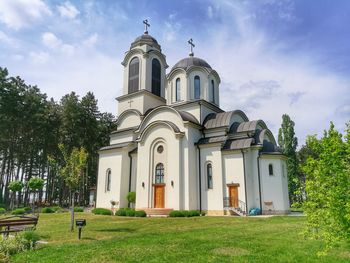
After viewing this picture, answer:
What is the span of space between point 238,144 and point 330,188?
53.6 feet

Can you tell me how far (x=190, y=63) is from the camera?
2761cm

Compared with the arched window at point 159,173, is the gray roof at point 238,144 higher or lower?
higher

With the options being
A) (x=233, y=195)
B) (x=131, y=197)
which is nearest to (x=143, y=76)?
(x=131, y=197)

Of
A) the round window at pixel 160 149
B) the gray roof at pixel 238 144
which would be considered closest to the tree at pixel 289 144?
the gray roof at pixel 238 144

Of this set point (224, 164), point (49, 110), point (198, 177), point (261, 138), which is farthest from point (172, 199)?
point (49, 110)

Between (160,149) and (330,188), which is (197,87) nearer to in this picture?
(160,149)

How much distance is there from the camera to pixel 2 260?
7406 mm

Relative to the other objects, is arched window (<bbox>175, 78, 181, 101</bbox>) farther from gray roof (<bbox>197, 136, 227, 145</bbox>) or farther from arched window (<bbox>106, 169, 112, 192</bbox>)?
arched window (<bbox>106, 169, 112, 192</bbox>)

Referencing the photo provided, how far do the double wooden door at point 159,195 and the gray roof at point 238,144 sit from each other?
604 cm

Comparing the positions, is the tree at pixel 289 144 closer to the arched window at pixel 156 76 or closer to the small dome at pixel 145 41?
the arched window at pixel 156 76

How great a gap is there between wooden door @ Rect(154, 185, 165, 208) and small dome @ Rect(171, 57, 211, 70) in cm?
1170

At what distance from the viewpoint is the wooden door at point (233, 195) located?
20.5 meters

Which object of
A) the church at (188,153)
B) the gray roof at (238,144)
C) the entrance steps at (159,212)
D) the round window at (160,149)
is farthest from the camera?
the round window at (160,149)

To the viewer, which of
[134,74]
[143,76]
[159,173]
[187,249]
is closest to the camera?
[187,249]
